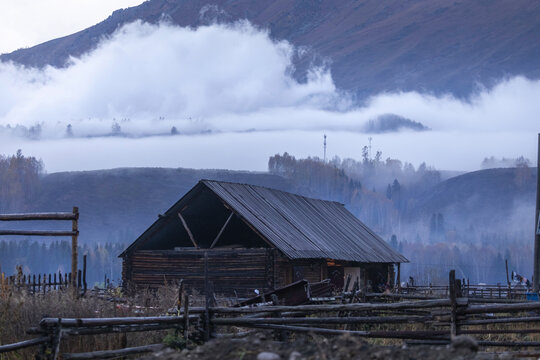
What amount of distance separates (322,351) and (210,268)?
24907 mm

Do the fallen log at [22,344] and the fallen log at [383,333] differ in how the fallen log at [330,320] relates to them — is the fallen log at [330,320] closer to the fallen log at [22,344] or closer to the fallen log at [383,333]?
the fallen log at [383,333]

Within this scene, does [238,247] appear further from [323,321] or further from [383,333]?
[383,333]

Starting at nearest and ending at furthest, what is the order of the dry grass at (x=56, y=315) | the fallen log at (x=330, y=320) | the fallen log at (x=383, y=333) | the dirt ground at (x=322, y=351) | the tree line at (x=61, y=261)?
the dirt ground at (x=322, y=351) → the dry grass at (x=56, y=315) → the fallen log at (x=383, y=333) → the fallen log at (x=330, y=320) → the tree line at (x=61, y=261)

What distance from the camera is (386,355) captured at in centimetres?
805

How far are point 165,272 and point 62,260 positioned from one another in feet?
537

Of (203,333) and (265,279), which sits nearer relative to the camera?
(203,333)

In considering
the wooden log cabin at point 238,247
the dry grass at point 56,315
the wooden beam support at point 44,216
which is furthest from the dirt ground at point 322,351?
the wooden log cabin at point 238,247

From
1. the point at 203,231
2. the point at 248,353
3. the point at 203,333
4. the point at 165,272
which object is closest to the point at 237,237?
the point at 203,231

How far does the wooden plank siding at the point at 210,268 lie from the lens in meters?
31.8

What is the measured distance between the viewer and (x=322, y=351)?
8.15m

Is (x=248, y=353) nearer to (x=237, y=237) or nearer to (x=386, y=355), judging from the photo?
(x=386, y=355)

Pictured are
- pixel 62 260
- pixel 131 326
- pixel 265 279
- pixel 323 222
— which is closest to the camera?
pixel 131 326

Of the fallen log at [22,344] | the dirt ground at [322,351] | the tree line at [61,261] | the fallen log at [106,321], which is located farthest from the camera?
the tree line at [61,261]

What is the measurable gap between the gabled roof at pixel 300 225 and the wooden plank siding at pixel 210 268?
799 millimetres
